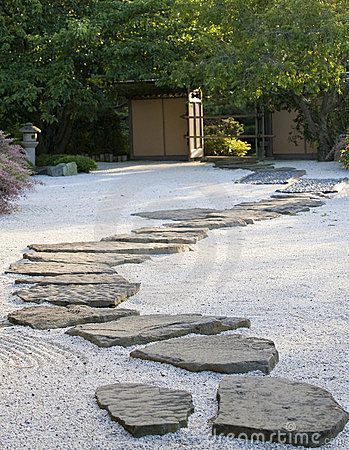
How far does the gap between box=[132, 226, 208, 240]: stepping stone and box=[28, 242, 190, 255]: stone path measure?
614 mm

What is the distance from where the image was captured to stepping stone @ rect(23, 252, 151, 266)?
5.64 meters

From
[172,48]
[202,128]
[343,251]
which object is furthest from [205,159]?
[343,251]

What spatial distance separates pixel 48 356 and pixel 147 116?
53.8ft

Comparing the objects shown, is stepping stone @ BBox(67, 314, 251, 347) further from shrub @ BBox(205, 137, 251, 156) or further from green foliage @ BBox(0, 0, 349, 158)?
shrub @ BBox(205, 137, 251, 156)

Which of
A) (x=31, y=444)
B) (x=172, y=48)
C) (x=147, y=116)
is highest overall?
(x=172, y=48)

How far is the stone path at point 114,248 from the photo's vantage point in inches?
242

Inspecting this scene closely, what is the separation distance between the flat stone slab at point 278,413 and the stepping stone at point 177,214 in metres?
5.34

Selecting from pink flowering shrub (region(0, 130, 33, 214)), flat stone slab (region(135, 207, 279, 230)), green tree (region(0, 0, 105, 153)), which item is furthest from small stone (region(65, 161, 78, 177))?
→ flat stone slab (region(135, 207, 279, 230))

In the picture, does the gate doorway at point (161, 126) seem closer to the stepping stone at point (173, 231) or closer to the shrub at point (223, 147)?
the shrub at point (223, 147)

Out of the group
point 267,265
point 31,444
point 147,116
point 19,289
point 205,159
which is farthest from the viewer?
point 147,116

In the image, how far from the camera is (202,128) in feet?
62.6

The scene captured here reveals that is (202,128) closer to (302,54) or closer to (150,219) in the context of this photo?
(302,54)

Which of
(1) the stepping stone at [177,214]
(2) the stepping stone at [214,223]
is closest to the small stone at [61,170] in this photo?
(1) the stepping stone at [177,214]

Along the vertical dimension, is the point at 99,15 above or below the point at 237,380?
above
